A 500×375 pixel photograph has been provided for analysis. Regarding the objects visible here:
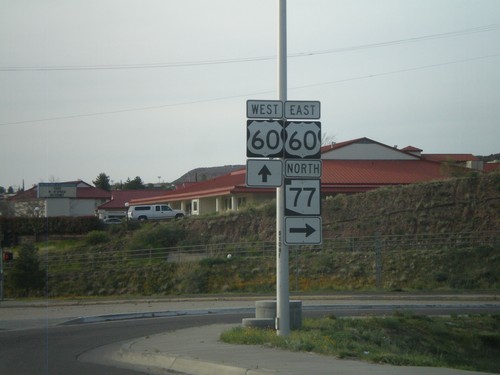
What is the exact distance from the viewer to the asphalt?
11.2 meters

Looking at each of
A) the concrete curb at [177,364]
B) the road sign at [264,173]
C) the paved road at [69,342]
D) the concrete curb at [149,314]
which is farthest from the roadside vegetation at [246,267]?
the road sign at [264,173]

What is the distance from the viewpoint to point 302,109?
14211mm

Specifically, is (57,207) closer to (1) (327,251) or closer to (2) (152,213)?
(2) (152,213)

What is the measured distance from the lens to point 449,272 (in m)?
37.0

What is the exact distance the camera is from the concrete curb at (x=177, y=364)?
36.7 ft

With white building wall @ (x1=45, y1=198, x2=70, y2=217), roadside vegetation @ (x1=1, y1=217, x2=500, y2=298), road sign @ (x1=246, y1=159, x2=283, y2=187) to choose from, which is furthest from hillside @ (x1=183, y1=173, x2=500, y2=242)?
road sign @ (x1=246, y1=159, x2=283, y2=187)

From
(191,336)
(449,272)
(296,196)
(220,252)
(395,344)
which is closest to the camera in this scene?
(296,196)

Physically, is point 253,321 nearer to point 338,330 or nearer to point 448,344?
point 338,330

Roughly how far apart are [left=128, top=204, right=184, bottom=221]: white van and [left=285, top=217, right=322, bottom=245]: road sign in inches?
1973

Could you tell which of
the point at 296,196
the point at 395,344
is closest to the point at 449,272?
the point at 395,344

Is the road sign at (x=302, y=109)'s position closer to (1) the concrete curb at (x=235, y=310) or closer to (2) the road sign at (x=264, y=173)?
(2) the road sign at (x=264, y=173)

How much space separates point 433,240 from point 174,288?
1491 cm

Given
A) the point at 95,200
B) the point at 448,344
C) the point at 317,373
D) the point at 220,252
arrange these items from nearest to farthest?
1. the point at 317,373
2. the point at 448,344
3. the point at 220,252
4. the point at 95,200

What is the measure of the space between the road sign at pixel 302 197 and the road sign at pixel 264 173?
239mm
